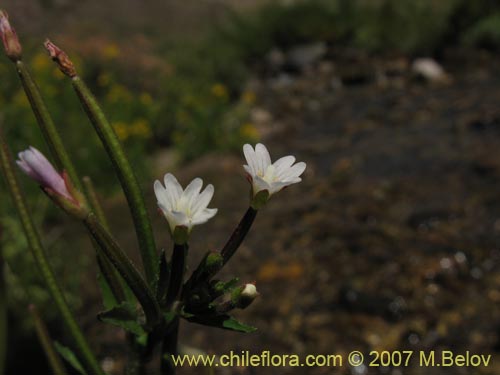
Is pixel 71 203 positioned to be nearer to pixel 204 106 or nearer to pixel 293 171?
pixel 293 171

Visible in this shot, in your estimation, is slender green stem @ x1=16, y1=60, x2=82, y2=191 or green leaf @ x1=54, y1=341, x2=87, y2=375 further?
green leaf @ x1=54, y1=341, x2=87, y2=375

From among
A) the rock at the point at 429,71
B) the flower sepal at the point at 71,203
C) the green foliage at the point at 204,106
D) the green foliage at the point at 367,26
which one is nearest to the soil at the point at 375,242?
the green foliage at the point at 204,106

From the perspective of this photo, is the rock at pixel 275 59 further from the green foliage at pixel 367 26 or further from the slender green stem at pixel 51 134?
the slender green stem at pixel 51 134

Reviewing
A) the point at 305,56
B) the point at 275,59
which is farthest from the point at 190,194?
the point at 275,59

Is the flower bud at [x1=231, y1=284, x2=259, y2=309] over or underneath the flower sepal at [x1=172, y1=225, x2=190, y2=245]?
underneath

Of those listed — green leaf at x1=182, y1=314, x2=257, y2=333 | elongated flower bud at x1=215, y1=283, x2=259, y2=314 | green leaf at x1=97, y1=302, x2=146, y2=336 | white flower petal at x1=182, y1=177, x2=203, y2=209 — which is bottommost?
green leaf at x1=182, y1=314, x2=257, y2=333

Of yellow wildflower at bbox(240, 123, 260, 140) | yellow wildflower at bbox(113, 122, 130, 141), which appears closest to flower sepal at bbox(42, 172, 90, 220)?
yellow wildflower at bbox(113, 122, 130, 141)

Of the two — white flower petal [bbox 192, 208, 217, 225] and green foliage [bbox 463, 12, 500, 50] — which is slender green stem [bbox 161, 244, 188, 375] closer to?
white flower petal [bbox 192, 208, 217, 225]

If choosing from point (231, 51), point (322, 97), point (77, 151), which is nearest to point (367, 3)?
point (231, 51)
